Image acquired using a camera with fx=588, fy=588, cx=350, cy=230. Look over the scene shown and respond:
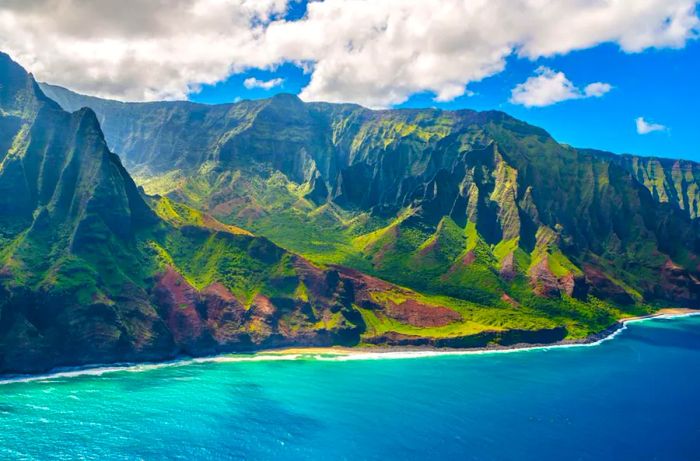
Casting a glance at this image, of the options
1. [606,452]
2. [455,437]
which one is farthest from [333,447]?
[606,452]

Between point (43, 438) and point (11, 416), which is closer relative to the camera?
point (43, 438)

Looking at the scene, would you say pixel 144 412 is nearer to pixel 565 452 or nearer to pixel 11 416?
pixel 11 416

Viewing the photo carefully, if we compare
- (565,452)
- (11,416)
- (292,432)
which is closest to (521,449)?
(565,452)

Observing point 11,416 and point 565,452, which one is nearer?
point 565,452

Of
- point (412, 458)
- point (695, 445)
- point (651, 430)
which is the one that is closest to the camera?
point (412, 458)

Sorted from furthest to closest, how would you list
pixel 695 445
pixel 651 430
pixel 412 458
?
pixel 651 430
pixel 695 445
pixel 412 458

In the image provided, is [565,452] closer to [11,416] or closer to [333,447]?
[333,447]

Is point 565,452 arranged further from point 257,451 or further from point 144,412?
point 144,412

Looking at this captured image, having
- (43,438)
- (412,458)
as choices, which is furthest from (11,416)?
(412,458)
